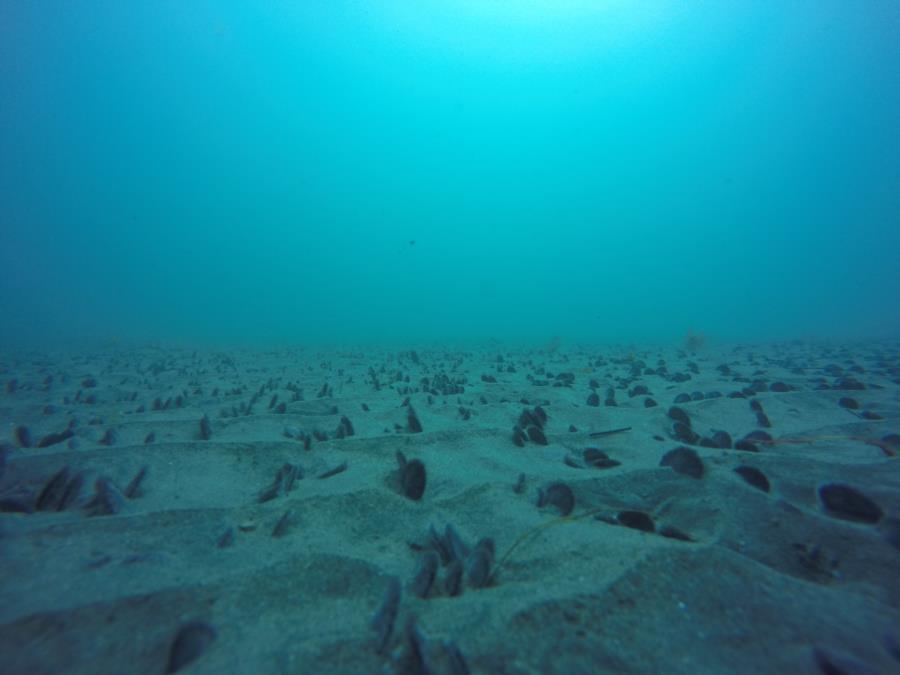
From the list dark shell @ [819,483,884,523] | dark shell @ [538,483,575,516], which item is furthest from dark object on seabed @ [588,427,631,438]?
dark shell @ [819,483,884,523]

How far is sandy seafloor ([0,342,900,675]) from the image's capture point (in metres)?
1.49

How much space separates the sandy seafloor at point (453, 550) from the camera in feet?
4.90

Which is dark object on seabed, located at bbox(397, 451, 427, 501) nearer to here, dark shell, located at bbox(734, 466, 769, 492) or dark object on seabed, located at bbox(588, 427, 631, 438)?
dark object on seabed, located at bbox(588, 427, 631, 438)

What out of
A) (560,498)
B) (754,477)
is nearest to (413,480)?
(560,498)

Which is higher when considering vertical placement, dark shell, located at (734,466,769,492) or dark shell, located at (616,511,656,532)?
dark shell, located at (734,466,769,492)

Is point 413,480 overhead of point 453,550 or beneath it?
overhead

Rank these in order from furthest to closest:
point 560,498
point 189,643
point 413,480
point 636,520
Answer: point 413,480 → point 560,498 → point 636,520 → point 189,643

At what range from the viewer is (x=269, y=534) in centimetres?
239

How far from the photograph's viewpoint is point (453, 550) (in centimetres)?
219

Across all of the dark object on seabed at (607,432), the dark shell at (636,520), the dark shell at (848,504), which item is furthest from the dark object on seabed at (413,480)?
the dark shell at (848,504)

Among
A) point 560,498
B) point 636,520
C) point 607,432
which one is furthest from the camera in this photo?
point 607,432

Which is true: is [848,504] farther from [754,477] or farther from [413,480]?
[413,480]

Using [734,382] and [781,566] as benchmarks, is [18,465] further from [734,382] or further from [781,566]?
[734,382]

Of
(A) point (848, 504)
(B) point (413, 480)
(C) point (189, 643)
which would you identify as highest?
(A) point (848, 504)
